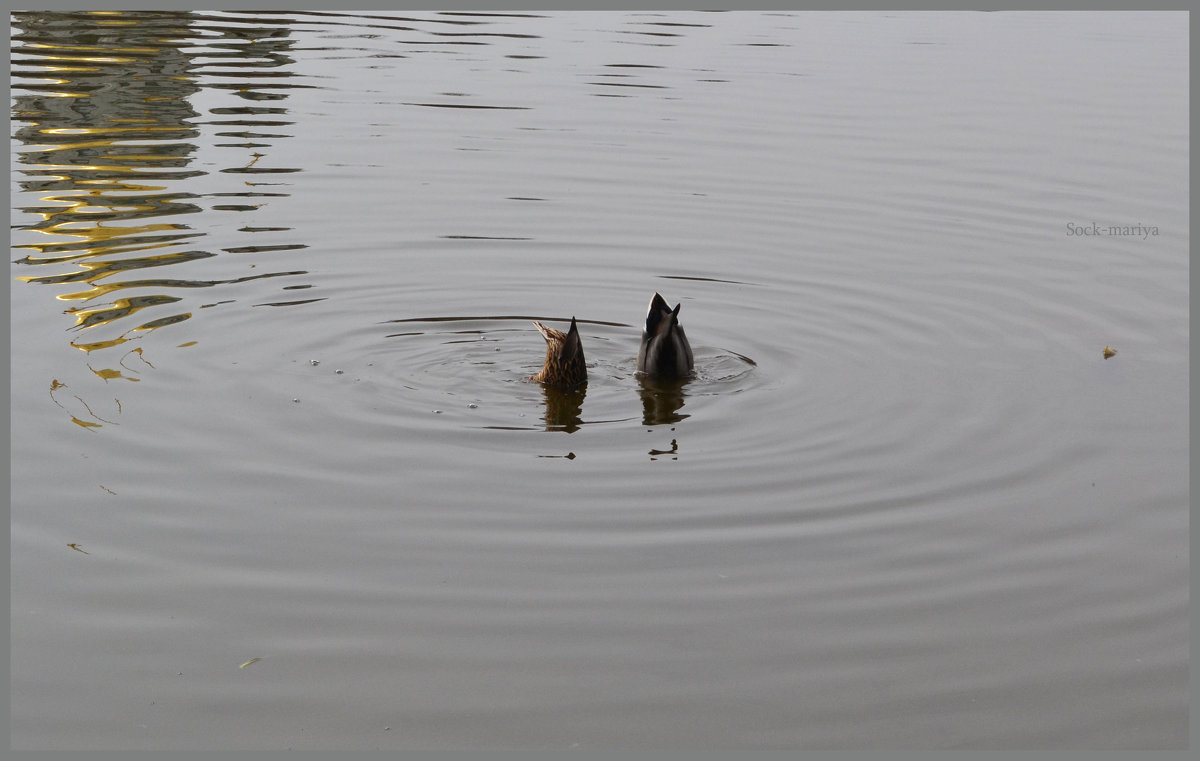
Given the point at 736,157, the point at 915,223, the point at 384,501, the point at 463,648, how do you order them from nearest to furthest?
the point at 463,648
the point at 384,501
the point at 915,223
the point at 736,157

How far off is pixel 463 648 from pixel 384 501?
161 cm

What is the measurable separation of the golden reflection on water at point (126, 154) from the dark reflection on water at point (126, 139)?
0.02m

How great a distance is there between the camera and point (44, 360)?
366 inches

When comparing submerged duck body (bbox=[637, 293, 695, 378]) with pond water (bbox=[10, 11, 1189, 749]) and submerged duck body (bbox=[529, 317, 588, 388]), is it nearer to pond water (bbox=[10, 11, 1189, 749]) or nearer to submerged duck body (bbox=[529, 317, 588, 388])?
pond water (bbox=[10, 11, 1189, 749])

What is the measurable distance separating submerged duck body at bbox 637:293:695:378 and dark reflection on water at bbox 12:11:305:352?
11.0 ft

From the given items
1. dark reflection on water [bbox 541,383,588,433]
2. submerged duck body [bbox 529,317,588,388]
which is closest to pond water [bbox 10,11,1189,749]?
dark reflection on water [bbox 541,383,588,433]

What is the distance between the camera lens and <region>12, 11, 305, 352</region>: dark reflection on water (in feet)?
36.7

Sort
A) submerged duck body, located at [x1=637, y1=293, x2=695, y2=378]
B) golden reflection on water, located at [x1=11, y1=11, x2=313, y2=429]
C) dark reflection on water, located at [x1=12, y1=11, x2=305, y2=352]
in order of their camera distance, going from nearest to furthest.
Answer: submerged duck body, located at [x1=637, y1=293, x2=695, y2=378] < golden reflection on water, located at [x1=11, y1=11, x2=313, y2=429] < dark reflection on water, located at [x1=12, y1=11, x2=305, y2=352]

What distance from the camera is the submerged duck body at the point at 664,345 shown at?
9398 mm

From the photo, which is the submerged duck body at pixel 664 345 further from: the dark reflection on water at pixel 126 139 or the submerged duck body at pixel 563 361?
the dark reflection on water at pixel 126 139

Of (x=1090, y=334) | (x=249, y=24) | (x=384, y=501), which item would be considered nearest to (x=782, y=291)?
(x=1090, y=334)

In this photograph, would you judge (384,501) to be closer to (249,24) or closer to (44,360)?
(44,360)

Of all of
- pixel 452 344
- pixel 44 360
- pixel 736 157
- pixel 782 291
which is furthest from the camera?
pixel 736 157

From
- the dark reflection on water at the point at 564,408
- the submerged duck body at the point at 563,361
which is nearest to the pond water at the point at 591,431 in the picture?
the dark reflection on water at the point at 564,408
